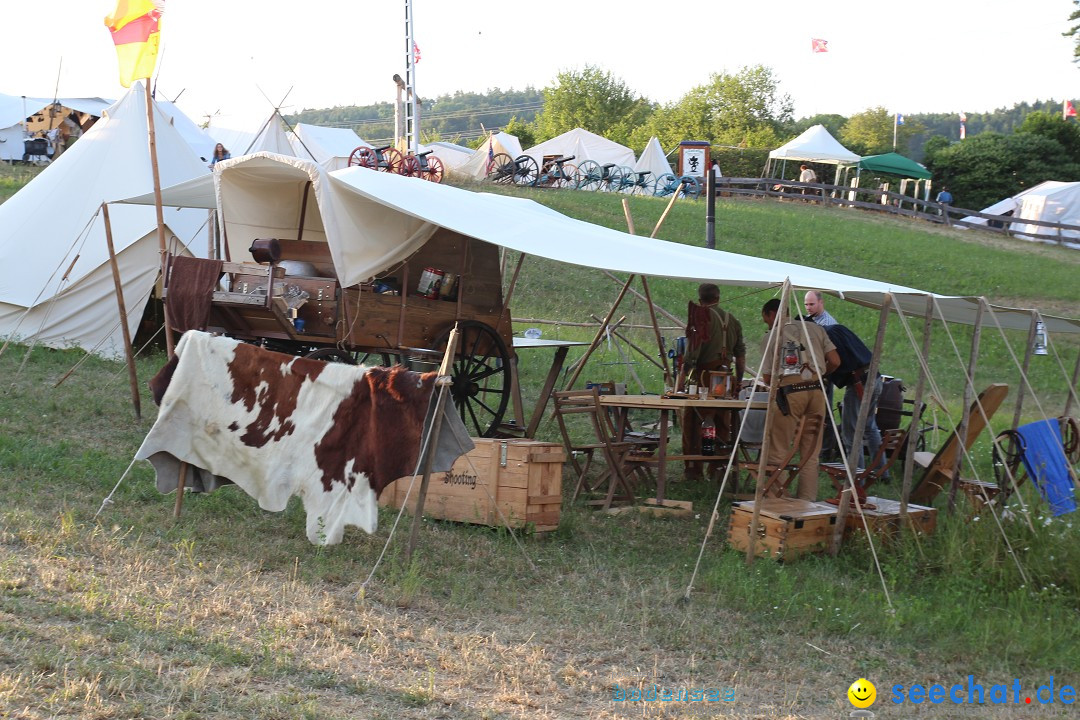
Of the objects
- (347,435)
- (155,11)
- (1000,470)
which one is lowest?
(1000,470)

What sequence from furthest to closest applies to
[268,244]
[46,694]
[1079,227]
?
[1079,227] → [268,244] → [46,694]

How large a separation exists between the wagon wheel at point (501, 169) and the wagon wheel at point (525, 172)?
121mm

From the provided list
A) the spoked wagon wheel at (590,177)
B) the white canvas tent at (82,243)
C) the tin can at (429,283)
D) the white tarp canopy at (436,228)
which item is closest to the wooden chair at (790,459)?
the white tarp canopy at (436,228)

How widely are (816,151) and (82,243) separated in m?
23.9

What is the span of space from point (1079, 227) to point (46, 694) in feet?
82.5

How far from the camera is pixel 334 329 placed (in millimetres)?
6887

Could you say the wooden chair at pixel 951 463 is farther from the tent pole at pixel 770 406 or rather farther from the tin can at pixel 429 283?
the tin can at pixel 429 283

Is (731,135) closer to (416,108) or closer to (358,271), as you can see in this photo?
(416,108)

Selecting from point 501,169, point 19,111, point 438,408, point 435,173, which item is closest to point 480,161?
point 501,169

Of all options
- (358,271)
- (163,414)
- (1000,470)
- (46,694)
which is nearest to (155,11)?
(358,271)

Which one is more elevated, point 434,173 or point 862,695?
point 434,173

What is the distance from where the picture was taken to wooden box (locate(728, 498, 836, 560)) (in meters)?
5.45

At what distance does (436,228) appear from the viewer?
7320mm

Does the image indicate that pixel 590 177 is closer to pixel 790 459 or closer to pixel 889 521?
pixel 790 459
